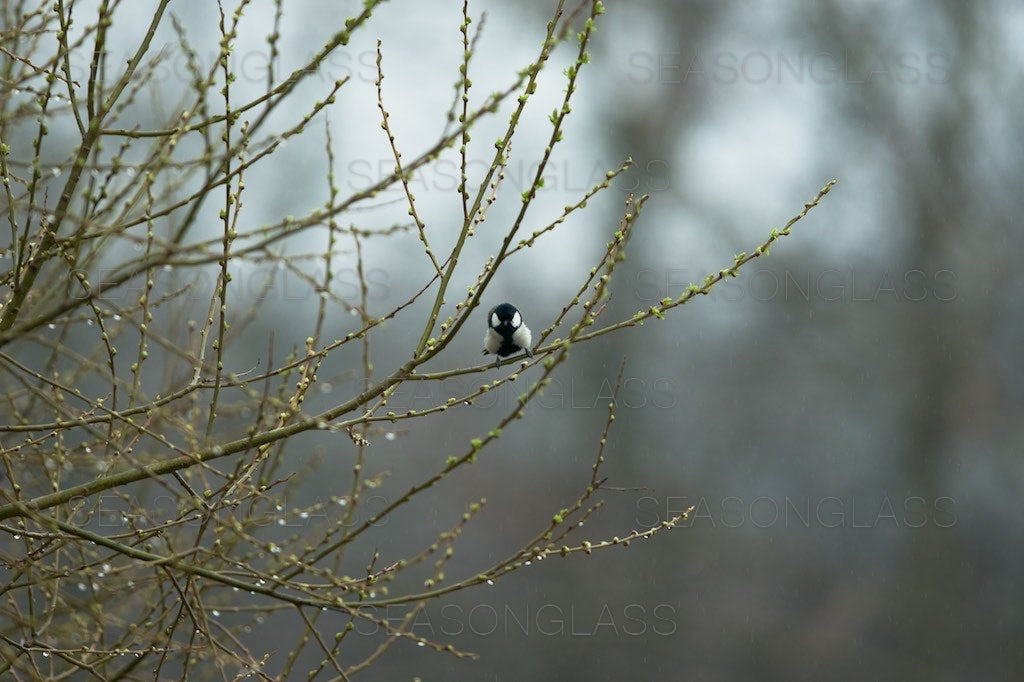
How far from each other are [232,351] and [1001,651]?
683 cm

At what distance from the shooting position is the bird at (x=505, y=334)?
3042 millimetres

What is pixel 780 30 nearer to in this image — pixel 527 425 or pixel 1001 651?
pixel 527 425

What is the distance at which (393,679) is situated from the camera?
26.5ft

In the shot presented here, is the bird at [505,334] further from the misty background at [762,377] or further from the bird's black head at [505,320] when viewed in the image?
the misty background at [762,377]

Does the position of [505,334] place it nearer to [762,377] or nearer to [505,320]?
[505,320]

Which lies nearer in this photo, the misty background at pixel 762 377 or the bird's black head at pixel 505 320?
the bird's black head at pixel 505 320

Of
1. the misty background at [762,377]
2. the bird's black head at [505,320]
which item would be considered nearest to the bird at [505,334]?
the bird's black head at [505,320]

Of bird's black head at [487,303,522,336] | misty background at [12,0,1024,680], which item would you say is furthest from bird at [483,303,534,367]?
misty background at [12,0,1024,680]

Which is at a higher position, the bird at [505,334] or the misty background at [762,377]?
the misty background at [762,377]

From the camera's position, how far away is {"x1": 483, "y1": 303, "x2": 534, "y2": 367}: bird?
3042mm

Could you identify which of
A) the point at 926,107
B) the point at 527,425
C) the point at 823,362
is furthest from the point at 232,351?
the point at 926,107

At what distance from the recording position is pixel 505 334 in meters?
3.05

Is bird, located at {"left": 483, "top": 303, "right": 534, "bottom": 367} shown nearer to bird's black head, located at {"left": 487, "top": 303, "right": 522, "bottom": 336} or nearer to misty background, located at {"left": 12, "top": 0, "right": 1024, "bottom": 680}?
bird's black head, located at {"left": 487, "top": 303, "right": 522, "bottom": 336}

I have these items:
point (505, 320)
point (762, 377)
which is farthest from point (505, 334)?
point (762, 377)
